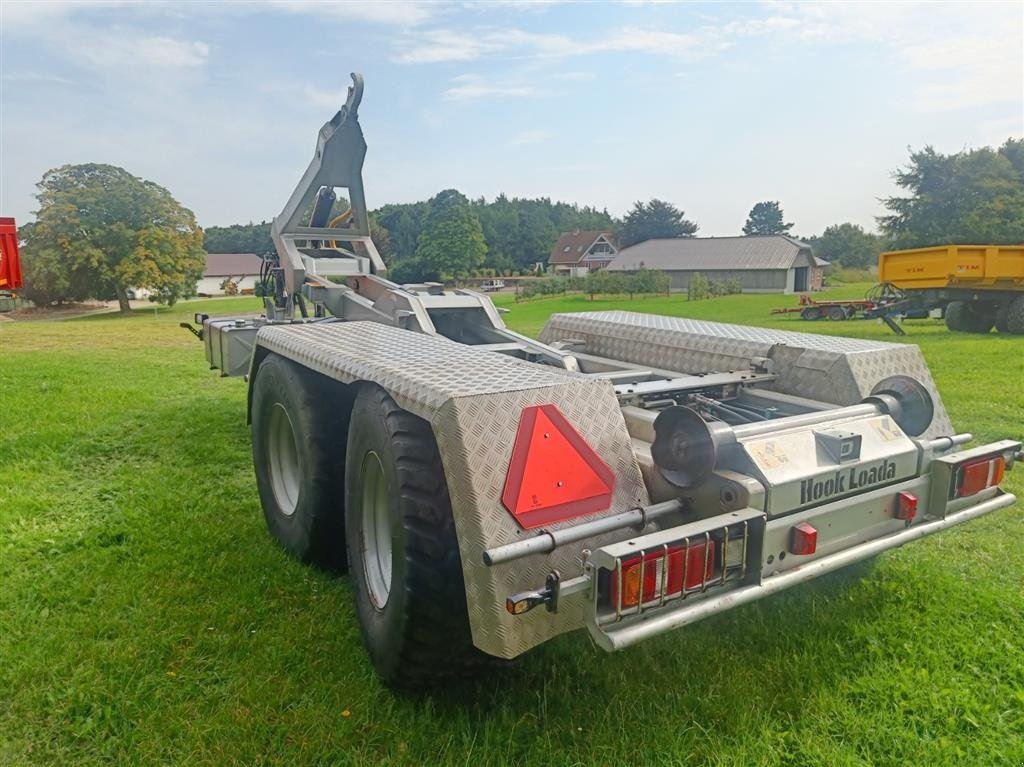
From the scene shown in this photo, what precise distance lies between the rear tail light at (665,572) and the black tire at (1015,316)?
51.4ft

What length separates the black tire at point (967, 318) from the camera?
52.0 ft

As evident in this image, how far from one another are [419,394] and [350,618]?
1421 mm

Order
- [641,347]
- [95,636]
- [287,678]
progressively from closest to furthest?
[287,678]
[95,636]
[641,347]

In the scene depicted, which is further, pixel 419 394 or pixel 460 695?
pixel 460 695

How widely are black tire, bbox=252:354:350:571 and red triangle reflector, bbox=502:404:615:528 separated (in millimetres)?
1545

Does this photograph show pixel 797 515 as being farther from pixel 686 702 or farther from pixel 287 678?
pixel 287 678

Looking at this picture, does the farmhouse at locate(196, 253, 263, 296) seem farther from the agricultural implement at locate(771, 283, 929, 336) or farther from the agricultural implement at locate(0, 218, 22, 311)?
the agricultural implement at locate(0, 218, 22, 311)

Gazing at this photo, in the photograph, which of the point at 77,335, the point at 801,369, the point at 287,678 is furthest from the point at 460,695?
the point at 77,335

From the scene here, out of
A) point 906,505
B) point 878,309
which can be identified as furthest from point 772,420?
point 878,309

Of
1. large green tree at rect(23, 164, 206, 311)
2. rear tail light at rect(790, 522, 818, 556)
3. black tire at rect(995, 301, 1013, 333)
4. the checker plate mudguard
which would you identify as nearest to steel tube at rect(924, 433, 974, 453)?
the checker plate mudguard

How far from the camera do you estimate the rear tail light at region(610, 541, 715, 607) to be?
7.03ft

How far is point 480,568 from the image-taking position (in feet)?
7.38

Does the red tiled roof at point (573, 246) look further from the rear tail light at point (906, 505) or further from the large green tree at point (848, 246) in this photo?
the rear tail light at point (906, 505)

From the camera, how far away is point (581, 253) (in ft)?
280
